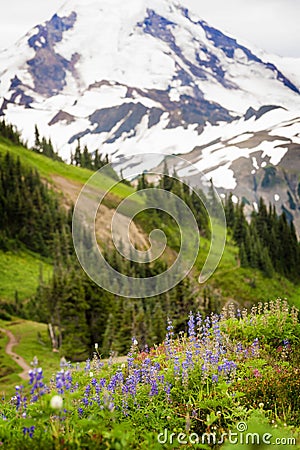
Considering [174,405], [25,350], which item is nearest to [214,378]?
[174,405]

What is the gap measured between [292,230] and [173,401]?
12656 centimetres

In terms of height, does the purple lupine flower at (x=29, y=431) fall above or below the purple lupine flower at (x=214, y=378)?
below

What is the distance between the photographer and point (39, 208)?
315 ft

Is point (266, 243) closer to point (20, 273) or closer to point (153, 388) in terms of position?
point (20, 273)

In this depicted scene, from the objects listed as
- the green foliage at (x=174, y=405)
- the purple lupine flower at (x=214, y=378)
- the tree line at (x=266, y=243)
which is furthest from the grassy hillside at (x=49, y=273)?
the purple lupine flower at (x=214, y=378)

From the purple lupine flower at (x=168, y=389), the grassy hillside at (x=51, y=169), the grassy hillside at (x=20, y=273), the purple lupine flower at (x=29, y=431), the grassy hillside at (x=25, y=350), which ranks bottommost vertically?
the grassy hillside at (x=25, y=350)

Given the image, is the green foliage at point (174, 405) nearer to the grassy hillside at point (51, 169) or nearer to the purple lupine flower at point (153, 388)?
the purple lupine flower at point (153, 388)

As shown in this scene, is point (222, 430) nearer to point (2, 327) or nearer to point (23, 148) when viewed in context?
point (2, 327)

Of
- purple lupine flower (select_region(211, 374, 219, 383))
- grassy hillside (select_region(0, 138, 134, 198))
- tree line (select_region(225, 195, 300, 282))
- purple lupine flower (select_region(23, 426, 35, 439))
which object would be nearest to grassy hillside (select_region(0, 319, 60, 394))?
purple lupine flower (select_region(211, 374, 219, 383))

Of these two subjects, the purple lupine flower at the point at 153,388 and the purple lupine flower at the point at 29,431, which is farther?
the purple lupine flower at the point at 153,388

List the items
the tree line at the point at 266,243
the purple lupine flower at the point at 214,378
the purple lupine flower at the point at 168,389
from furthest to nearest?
1. the tree line at the point at 266,243
2. the purple lupine flower at the point at 214,378
3. the purple lupine flower at the point at 168,389

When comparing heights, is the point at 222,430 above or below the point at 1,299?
above

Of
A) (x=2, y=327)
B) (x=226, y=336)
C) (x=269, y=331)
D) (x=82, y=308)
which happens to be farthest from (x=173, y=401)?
(x=2, y=327)

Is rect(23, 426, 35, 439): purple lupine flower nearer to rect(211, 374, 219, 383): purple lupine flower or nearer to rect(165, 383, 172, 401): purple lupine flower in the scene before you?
rect(165, 383, 172, 401): purple lupine flower
